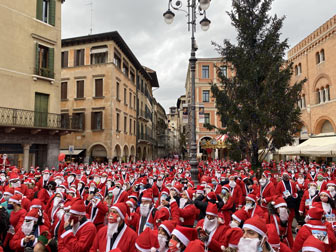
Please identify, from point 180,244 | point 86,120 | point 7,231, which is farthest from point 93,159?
point 180,244

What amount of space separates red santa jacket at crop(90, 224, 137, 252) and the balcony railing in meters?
13.7

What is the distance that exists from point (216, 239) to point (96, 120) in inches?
912

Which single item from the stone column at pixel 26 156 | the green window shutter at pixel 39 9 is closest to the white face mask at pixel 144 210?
the stone column at pixel 26 156

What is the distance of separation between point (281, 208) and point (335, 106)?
23.3m

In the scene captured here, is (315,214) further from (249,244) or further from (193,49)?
(193,49)

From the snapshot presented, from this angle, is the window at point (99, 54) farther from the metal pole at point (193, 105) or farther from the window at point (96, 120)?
the metal pole at point (193, 105)

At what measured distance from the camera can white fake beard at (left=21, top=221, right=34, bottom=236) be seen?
4356mm

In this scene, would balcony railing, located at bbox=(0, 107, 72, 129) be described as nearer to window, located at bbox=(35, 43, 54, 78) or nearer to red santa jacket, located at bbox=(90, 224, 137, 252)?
window, located at bbox=(35, 43, 54, 78)

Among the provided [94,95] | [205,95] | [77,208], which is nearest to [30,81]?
[94,95]

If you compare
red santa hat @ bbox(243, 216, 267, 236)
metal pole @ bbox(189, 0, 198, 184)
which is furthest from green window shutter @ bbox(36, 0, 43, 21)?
red santa hat @ bbox(243, 216, 267, 236)

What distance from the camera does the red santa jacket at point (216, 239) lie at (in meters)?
3.98

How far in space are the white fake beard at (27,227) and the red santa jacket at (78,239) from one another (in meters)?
0.83

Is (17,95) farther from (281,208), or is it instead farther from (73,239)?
(281,208)

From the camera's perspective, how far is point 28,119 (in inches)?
672
